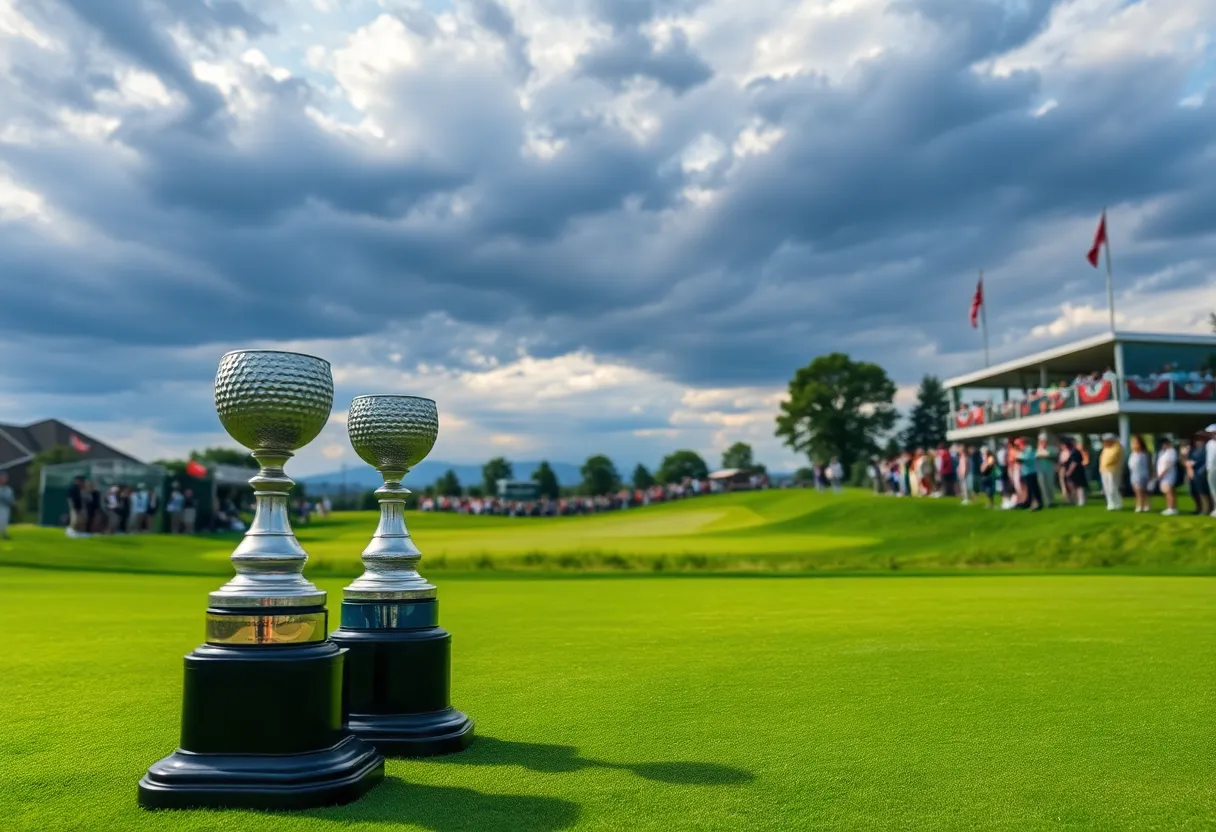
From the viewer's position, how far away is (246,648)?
3.17 m

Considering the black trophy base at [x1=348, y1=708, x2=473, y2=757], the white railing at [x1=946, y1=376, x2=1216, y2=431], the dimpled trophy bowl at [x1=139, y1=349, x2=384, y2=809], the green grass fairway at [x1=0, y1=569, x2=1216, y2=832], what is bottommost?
the green grass fairway at [x1=0, y1=569, x2=1216, y2=832]

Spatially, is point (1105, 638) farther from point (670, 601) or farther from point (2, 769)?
point (2, 769)

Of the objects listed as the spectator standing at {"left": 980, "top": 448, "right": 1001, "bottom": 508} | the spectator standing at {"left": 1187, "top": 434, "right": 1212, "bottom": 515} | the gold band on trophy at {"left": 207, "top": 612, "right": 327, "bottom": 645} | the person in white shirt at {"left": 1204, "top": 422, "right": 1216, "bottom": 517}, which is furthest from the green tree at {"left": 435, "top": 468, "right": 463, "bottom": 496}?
the gold band on trophy at {"left": 207, "top": 612, "right": 327, "bottom": 645}

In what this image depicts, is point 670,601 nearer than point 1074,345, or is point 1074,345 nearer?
point 670,601

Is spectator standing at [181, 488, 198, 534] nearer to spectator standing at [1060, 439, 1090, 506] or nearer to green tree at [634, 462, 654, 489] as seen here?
spectator standing at [1060, 439, 1090, 506]

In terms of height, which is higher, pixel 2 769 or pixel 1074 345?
pixel 1074 345

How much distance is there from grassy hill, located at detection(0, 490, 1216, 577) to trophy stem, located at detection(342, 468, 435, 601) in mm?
16004

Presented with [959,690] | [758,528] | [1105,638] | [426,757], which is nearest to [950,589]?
[1105,638]

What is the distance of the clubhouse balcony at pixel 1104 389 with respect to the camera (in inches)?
1329

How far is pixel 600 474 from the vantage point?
14138cm

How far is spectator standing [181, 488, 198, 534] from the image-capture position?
1660 inches

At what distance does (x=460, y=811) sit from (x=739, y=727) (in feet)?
4.92

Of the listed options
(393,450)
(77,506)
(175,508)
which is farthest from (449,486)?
(393,450)

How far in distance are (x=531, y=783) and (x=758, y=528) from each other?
3648cm
